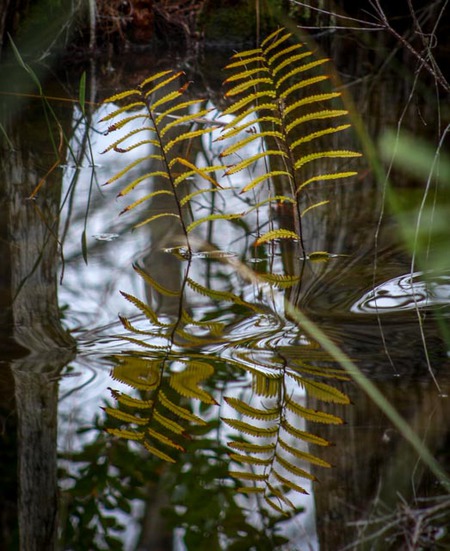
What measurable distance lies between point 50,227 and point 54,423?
1175mm

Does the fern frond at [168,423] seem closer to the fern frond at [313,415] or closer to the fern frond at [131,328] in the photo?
the fern frond at [313,415]

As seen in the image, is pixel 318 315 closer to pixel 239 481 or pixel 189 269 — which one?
pixel 189 269

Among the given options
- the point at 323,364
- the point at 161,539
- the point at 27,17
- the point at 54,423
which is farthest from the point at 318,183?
the point at 27,17

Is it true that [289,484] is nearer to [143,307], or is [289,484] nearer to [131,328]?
[131,328]

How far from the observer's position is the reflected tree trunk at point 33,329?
136 cm

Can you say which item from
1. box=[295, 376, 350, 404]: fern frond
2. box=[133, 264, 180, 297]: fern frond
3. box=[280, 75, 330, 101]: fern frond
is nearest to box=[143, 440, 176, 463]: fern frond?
box=[295, 376, 350, 404]: fern frond

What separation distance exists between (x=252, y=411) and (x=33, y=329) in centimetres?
68

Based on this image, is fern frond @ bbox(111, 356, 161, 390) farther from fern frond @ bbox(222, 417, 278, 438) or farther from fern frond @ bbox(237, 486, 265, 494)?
fern frond @ bbox(237, 486, 265, 494)

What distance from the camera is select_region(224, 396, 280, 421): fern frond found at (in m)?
1.58

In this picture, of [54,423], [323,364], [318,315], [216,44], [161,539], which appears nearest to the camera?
[161,539]

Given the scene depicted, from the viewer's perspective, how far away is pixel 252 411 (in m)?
1.60

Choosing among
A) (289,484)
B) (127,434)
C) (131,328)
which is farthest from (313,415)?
(131,328)

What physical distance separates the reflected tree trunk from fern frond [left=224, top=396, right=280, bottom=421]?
1.17 feet

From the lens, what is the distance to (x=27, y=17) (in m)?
5.46
